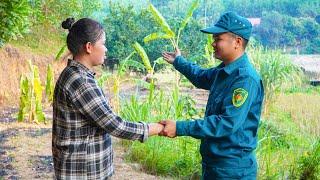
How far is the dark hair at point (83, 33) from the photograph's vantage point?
2.03 m

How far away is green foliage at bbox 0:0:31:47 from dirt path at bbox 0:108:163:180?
54.5 inches

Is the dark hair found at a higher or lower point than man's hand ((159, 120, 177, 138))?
higher

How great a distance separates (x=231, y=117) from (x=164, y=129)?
0.33 metres

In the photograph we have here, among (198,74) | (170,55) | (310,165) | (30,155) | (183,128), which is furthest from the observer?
(30,155)

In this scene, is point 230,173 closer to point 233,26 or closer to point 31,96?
point 233,26

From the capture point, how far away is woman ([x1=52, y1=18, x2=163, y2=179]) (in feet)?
6.59

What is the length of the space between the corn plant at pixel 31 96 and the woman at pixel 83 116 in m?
5.46

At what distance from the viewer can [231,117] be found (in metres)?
2.07

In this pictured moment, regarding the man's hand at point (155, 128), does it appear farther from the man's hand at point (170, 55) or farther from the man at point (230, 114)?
the man's hand at point (170, 55)

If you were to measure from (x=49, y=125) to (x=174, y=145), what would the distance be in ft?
10.6

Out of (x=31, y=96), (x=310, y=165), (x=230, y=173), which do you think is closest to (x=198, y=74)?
(x=230, y=173)

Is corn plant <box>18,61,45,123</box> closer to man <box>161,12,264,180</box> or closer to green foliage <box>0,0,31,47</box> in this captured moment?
green foliage <box>0,0,31,47</box>

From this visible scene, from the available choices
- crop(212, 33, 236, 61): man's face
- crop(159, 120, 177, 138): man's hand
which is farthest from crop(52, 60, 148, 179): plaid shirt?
crop(212, 33, 236, 61): man's face

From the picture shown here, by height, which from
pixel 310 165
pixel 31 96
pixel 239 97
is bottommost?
pixel 310 165
